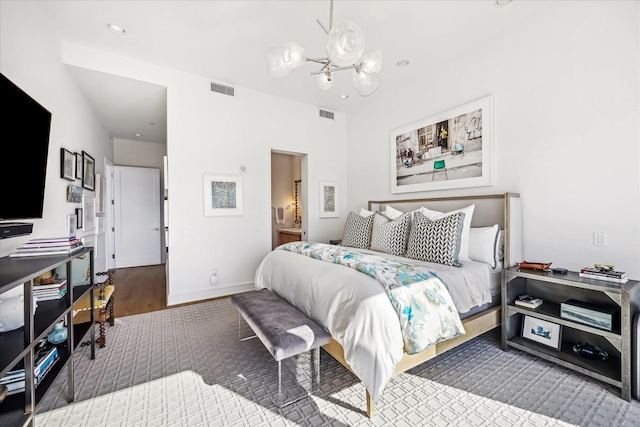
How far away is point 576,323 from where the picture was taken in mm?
1979

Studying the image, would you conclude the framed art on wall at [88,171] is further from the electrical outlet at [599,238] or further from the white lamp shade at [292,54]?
the electrical outlet at [599,238]

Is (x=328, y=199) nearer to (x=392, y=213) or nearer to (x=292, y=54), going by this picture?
(x=392, y=213)

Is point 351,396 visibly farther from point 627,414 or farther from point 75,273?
point 75,273

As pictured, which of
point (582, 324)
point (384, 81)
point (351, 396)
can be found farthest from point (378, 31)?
point (351, 396)

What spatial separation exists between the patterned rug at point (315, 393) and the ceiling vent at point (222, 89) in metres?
3.19

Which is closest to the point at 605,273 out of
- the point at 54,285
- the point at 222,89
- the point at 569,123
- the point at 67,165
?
the point at 569,123

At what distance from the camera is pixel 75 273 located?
7.22 ft

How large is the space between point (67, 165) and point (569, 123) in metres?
4.89

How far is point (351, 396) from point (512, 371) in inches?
50.1

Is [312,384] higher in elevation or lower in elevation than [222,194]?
lower

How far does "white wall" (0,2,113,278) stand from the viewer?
1.85 meters

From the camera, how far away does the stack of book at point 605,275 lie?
1.87 metres

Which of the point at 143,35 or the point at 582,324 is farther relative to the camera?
the point at 143,35

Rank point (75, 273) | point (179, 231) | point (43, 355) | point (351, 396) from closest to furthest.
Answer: point (43, 355) < point (351, 396) < point (75, 273) < point (179, 231)
